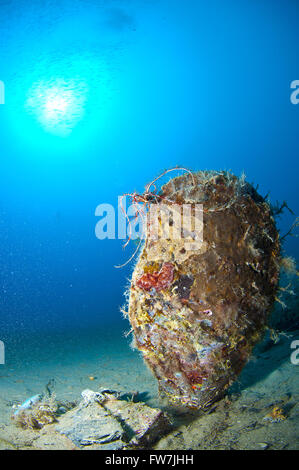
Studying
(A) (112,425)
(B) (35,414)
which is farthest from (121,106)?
(A) (112,425)

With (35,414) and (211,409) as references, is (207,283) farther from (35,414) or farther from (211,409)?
(35,414)

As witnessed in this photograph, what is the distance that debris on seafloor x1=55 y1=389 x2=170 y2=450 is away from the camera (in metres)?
2.93

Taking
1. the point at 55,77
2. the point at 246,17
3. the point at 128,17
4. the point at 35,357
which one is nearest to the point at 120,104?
the point at 55,77

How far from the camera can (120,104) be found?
1849 inches

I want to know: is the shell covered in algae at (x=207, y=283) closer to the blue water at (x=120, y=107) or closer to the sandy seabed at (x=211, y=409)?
the sandy seabed at (x=211, y=409)

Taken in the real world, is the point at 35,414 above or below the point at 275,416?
below

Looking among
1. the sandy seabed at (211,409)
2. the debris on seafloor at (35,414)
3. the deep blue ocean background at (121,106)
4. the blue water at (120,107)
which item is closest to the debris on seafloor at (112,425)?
the sandy seabed at (211,409)

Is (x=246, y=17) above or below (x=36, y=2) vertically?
above

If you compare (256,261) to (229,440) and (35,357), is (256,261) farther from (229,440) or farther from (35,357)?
(35,357)

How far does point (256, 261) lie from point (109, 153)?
230 ft

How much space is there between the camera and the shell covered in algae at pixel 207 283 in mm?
3061

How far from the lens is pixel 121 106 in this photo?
1881 inches

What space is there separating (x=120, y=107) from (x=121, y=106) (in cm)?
39
